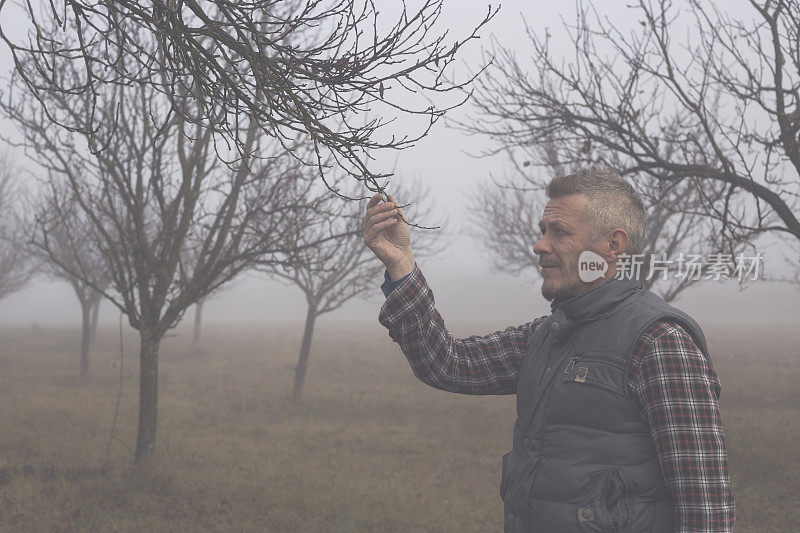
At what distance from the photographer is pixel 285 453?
8.61 metres

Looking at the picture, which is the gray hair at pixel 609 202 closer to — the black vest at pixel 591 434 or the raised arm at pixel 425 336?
the black vest at pixel 591 434

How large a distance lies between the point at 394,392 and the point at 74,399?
24.7ft

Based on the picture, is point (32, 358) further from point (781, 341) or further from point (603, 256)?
point (781, 341)

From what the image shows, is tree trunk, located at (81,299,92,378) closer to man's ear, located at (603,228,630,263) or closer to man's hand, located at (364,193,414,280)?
man's hand, located at (364,193,414,280)

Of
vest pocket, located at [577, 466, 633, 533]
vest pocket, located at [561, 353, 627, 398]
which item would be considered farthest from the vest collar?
vest pocket, located at [577, 466, 633, 533]

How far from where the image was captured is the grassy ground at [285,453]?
610 centimetres

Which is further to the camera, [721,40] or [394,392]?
[394,392]

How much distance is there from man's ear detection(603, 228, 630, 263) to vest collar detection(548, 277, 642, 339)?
0.08 meters

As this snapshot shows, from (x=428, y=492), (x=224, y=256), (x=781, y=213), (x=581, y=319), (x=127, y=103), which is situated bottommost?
(x=428, y=492)

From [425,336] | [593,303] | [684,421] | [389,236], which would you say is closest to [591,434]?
[684,421]

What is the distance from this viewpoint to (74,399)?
11.7 m

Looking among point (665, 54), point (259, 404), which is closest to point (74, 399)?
point (259, 404)

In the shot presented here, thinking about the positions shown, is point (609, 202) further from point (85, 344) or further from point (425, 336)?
point (85, 344)

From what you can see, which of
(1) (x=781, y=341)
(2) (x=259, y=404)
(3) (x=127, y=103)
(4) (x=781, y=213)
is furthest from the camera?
(1) (x=781, y=341)
